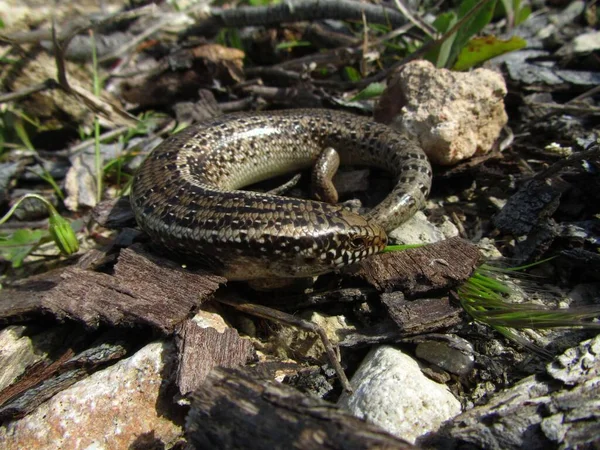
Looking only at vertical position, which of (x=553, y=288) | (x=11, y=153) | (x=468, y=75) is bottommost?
(x=553, y=288)

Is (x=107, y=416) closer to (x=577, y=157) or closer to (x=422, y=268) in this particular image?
(x=422, y=268)

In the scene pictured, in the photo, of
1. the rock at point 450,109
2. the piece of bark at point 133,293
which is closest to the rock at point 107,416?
the piece of bark at point 133,293

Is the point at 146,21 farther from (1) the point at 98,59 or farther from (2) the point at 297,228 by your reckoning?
(2) the point at 297,228

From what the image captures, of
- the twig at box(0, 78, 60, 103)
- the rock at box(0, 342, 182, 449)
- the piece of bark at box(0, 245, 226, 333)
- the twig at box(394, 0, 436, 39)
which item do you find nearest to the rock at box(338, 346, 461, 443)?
the rock at box(0, 342, 182, 449)

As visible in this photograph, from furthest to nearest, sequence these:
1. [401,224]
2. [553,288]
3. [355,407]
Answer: [401,224], [553,288], [355,407]

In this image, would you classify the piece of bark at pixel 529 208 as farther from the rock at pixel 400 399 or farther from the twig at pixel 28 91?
the twig at pixel 28 91

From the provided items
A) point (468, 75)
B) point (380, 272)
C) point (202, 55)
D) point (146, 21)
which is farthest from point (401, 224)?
point (146, 21)

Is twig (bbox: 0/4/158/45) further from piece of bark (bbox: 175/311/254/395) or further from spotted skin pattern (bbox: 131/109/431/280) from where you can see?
piece of bark (bbox: 175/311/254/395)
